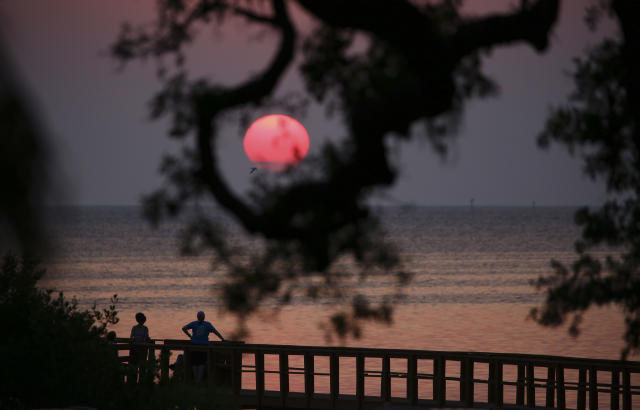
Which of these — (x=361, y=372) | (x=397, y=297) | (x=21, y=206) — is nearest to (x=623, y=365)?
(x=361, y=372)

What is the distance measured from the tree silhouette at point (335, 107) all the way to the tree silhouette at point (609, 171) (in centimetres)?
101

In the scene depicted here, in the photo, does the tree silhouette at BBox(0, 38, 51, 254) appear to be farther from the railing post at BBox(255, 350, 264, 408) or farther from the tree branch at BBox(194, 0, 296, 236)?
the railing post at BBox(255, 350, 264, 408)

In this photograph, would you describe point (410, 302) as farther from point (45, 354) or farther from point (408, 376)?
point (45, 354)

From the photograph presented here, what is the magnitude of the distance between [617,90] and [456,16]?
169cm

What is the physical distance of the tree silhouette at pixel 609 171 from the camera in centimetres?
674

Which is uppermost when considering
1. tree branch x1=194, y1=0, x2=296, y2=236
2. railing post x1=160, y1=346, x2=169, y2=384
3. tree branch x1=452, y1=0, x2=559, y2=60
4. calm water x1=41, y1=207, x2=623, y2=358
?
tree branch x1=452, y1=0, x2=559, y2=60

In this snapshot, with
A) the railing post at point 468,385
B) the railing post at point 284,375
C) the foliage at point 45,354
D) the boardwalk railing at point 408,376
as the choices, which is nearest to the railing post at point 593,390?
the boardwalk railing at point 408,376

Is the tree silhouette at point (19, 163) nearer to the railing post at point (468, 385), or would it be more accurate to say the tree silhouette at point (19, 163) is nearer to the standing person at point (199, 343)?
the railing post at point (468, 385)

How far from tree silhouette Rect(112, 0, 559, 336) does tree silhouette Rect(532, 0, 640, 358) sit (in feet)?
3.32

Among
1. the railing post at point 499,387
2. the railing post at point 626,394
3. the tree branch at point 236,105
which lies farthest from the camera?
the railing post at point 499,387

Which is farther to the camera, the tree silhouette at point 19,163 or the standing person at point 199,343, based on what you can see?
the standing person at point 199,343

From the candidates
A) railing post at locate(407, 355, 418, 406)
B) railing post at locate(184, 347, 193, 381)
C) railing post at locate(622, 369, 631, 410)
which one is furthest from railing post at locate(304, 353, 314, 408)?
railing post at locate(622, 369, 631, 410)

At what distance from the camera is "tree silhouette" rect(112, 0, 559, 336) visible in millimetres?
5238

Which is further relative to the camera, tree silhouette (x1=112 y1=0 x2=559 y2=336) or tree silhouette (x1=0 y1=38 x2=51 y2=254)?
tree silhouette (x1=112 y1=0 x2=559 y2=336)
